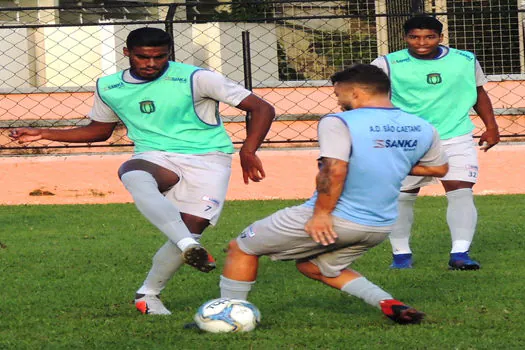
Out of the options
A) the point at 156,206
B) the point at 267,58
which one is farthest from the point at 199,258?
the point at 267,58

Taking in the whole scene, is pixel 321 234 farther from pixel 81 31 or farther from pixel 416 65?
pixel 81 31

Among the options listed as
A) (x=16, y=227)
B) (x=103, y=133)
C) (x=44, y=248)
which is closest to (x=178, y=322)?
(x=103, y=133)

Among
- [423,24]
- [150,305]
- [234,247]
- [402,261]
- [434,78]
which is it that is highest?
[423,24]

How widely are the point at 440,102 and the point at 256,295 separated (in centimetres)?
232

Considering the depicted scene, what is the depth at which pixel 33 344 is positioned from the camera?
6.17 m

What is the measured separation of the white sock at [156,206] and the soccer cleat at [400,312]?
43.2 inches

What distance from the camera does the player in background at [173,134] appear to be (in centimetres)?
720

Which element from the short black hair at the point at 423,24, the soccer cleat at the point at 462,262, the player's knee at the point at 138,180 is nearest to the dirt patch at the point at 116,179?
the short black hair at the point at 423,24

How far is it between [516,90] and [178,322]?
31.6 feet

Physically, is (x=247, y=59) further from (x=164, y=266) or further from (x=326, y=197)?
(x=326, y=197)

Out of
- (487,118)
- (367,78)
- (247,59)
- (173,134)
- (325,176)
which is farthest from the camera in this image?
(247,59)

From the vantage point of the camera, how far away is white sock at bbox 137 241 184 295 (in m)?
7.21

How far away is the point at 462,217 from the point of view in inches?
361

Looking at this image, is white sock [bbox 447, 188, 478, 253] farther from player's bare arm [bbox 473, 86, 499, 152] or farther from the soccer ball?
the soccer ball
